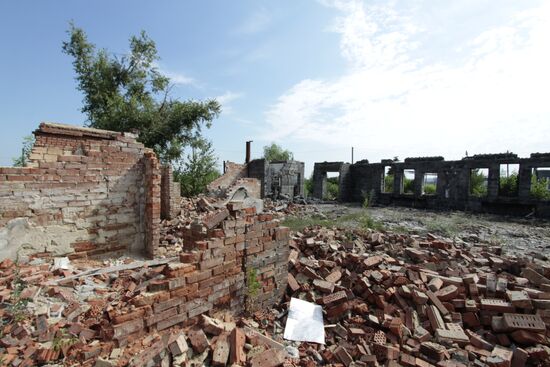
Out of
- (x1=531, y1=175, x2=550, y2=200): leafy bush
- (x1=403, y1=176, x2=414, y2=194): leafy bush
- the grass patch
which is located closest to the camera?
the grass patch

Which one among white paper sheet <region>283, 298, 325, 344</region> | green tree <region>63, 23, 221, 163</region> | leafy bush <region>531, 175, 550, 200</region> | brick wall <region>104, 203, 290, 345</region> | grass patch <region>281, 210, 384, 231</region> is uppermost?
green tree <region>63, 23, 221, 163</region>

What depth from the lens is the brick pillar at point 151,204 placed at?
6152 mm

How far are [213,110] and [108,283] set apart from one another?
48.0ft

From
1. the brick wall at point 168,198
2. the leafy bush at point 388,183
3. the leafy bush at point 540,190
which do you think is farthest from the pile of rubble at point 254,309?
the leafy bush at point 388,183

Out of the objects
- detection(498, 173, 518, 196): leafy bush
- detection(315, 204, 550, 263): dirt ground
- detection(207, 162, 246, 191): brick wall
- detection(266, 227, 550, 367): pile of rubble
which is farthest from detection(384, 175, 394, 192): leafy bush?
detection(266, 227, 550, 367): pile of rubble

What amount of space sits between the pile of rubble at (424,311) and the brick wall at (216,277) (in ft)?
1.55

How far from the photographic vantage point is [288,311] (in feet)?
12.8

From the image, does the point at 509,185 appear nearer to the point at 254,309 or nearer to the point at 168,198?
the point at 168,198

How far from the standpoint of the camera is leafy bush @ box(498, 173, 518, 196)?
15459mm

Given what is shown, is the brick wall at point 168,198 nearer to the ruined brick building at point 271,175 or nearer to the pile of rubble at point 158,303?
the pile of rubble at point 158,303

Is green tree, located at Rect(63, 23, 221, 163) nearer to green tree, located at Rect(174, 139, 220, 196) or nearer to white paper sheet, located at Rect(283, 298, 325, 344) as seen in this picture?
green tree, located at Rect(174, 139, 220, 196)

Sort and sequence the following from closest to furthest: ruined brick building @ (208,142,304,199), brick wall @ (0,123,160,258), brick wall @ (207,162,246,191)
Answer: brick wall @ (0,123,160,258) < brick wall @ (207,162,246,191) < ruined brick building @ (208,142,304,199)

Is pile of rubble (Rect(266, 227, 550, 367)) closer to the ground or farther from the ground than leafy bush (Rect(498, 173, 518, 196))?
closer to the ground

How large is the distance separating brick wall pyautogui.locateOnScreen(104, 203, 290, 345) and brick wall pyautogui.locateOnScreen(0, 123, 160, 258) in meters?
2.71
